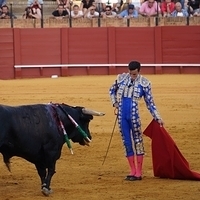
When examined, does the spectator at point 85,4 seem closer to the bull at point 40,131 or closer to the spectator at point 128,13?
the spectator at point 128,13

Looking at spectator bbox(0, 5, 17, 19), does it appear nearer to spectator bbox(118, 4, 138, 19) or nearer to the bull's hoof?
spectator bbox(118, 4, 138, 19)

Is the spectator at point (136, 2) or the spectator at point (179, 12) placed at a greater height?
the spectator at point (136, 2)

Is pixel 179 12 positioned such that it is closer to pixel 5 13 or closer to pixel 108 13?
pixel 108 13

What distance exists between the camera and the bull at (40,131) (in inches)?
273

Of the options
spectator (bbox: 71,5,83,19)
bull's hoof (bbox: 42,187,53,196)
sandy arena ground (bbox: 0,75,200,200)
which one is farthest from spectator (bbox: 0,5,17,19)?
bull's hoof (bbox: 42,187,53,196)

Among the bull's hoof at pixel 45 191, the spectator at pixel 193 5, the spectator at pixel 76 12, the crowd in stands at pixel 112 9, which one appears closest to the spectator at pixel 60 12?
the crowd in stands at pixel 112 9

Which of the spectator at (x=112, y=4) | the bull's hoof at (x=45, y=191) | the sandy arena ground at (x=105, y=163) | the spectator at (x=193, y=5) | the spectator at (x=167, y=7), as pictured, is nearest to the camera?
the bull's hoof at (x=45, y=191)

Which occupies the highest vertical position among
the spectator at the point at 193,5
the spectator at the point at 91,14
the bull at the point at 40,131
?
the spectator at the point at 193,5

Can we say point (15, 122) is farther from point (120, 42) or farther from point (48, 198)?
point (120, 42)

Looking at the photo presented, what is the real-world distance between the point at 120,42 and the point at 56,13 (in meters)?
1.93

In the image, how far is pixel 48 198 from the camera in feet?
23.0

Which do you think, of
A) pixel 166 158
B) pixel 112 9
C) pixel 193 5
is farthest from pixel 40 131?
pixel 193 5

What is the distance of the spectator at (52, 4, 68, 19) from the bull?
46.5ft

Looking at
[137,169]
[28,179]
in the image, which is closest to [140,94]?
[137,169]
